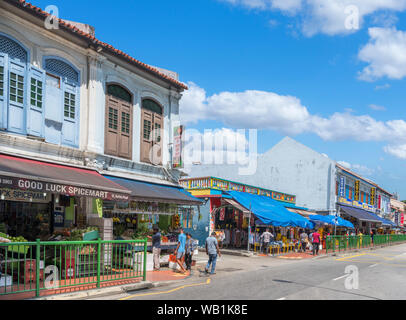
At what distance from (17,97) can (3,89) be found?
0.52 meters

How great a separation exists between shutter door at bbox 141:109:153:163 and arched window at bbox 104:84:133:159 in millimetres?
790

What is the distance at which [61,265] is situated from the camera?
33.6 feet

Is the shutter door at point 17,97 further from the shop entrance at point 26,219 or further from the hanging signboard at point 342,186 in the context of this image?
the hanging signboard at point 342,186

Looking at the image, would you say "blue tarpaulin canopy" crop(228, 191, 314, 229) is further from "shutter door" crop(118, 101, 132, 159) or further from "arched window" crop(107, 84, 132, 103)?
"arched window" crop(107, 84, 132, 103)

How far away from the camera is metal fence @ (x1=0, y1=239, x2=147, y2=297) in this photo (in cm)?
866

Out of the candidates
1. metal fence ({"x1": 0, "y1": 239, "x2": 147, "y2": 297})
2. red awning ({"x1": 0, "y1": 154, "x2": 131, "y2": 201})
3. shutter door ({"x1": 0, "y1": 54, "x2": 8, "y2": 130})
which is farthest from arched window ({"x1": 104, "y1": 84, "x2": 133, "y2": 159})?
metal fence ({"x1": 0, "y1": 239, "x2": 147, "y2": 297})

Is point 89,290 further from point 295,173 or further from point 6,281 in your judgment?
point 295,173

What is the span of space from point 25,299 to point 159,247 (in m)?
6.70

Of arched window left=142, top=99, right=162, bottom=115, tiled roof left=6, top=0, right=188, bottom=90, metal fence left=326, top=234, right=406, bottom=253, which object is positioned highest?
tiled roof left=6, top=0, right=188, bottom=90

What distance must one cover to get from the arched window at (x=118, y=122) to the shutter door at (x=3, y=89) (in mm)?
4198

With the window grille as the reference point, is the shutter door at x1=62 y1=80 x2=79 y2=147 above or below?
below

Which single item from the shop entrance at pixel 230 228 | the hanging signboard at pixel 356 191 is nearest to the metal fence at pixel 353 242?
the shop entrance at pixel 230 228

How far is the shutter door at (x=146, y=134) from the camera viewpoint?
1734cm
